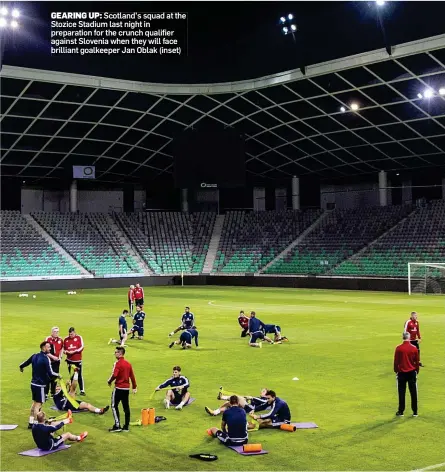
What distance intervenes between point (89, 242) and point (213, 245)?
1525 cm

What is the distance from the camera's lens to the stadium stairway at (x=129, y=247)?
71.8 meters

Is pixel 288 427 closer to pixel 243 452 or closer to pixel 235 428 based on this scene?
pixel 235 428

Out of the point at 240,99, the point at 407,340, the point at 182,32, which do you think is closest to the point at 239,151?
the point at 240,99

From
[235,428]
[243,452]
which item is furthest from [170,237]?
[243,452]

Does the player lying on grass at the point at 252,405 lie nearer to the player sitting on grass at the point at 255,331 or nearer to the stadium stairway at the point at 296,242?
the player sitting on grass at the point at 255,331

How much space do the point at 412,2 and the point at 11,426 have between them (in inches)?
1527

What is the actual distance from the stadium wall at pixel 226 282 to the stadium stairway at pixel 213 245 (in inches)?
69.7

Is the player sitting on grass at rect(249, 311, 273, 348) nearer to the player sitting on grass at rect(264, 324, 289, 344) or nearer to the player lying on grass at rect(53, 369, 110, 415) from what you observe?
the player sitting on grass at rect(264, 324, 289, 344)

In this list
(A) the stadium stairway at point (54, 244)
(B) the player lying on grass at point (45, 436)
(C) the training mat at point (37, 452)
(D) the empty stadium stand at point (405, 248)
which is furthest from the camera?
(A) the stadium stairway at point (54, 244)

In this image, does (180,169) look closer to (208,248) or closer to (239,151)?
(239,151)

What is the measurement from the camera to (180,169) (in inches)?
2367

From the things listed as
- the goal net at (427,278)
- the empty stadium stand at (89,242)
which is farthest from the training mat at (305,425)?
the empty stadium stand at (89,242)

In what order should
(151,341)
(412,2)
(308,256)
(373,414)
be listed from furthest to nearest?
1. (308,256)
2. (412,2)
3. (151,341)
4. (373,414)

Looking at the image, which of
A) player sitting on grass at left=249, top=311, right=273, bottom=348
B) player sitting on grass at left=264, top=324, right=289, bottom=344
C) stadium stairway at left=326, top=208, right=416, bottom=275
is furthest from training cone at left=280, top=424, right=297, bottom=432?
stadium stairway at left=326, top=208, right=416, bottom=275
